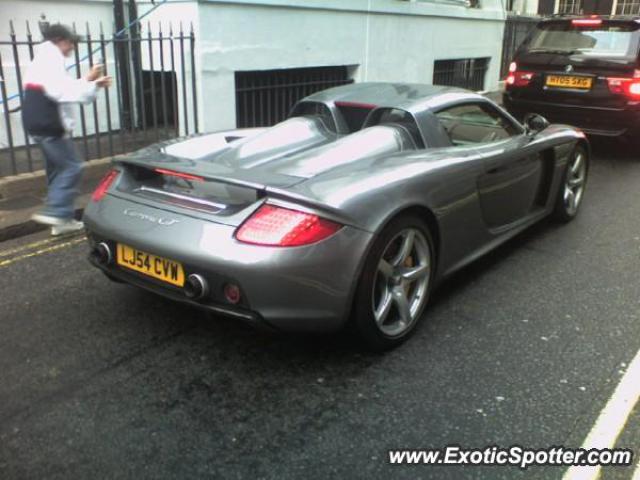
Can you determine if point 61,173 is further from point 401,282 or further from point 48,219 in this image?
point 401,282

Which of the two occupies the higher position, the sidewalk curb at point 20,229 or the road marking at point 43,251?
the sidewalk curb at point 20,229

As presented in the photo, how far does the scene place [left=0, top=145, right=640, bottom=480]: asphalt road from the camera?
8.08ft

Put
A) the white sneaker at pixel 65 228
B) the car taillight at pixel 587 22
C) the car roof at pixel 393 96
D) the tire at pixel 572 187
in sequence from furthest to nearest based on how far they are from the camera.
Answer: the car taillight at pixel 587 22 → the tire at pixel 572 187 → the white sneaker at pixel 65 228 → the car roof at pixel 393 96

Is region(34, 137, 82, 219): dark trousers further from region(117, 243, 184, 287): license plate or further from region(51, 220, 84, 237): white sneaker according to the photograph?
region(117, 243, 184, 287): license plate

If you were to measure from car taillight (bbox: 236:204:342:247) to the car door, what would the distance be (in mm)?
1358

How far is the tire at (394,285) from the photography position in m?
3.00

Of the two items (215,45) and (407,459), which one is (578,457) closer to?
(407,459)

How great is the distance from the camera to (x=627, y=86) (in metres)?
7.61

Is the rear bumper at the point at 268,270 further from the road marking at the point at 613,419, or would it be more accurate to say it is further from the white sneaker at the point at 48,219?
the white sneaker at the point at 48,219

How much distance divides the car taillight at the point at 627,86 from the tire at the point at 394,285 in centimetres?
543

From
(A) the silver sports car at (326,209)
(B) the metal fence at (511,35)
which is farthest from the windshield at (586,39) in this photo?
(B) the metal fence at (511,35)

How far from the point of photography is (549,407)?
281cm

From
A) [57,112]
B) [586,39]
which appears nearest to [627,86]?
[586,39]

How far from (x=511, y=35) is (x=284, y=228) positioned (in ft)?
45.0
